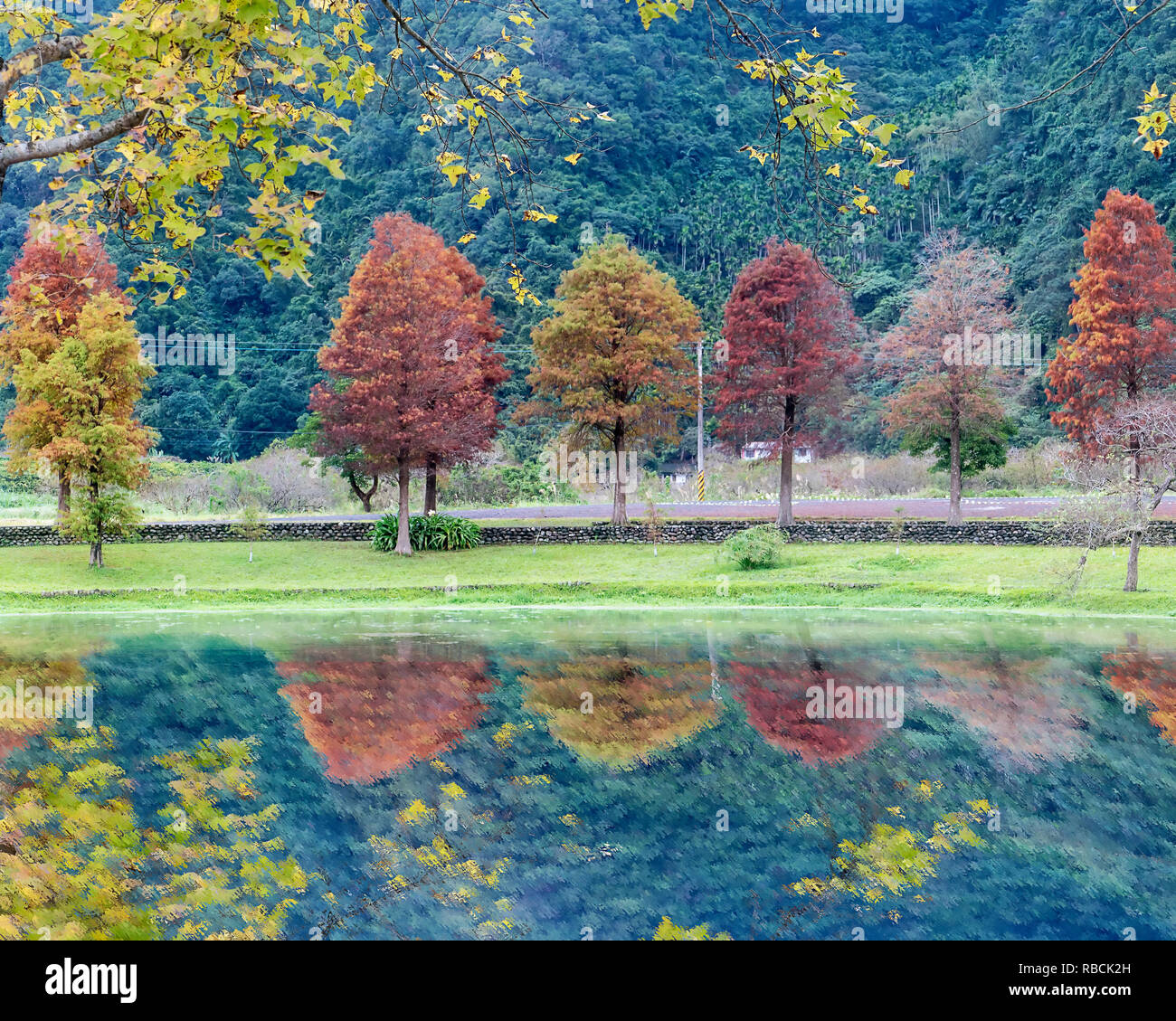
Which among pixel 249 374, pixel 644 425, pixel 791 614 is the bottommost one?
pixel 791 614

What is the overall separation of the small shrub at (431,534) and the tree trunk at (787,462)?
924 cm

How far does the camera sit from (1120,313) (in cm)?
3281

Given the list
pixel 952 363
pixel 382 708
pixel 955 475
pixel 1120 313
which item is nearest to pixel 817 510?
pixel 955 475

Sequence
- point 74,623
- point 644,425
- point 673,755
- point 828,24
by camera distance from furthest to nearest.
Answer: point 828,24
point 644,425
point 74,623
point 673,755

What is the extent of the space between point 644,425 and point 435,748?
78.6 feet

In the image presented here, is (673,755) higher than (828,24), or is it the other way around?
(828,24)

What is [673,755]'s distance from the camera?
12523mm

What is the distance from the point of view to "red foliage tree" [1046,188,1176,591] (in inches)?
1271

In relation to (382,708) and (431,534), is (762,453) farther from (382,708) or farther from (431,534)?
(382,708)

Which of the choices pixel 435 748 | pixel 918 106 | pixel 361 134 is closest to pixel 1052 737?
pixel 435 748

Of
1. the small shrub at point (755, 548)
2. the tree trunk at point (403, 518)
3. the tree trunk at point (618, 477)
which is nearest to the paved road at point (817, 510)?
the tree trunk at point (618, 477)

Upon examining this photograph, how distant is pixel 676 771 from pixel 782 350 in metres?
24.7

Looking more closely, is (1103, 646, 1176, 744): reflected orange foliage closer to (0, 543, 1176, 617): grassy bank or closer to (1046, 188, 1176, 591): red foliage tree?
(0, 543, 1176, 617): grassy bank

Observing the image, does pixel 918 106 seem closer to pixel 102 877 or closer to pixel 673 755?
pixel 673 755
